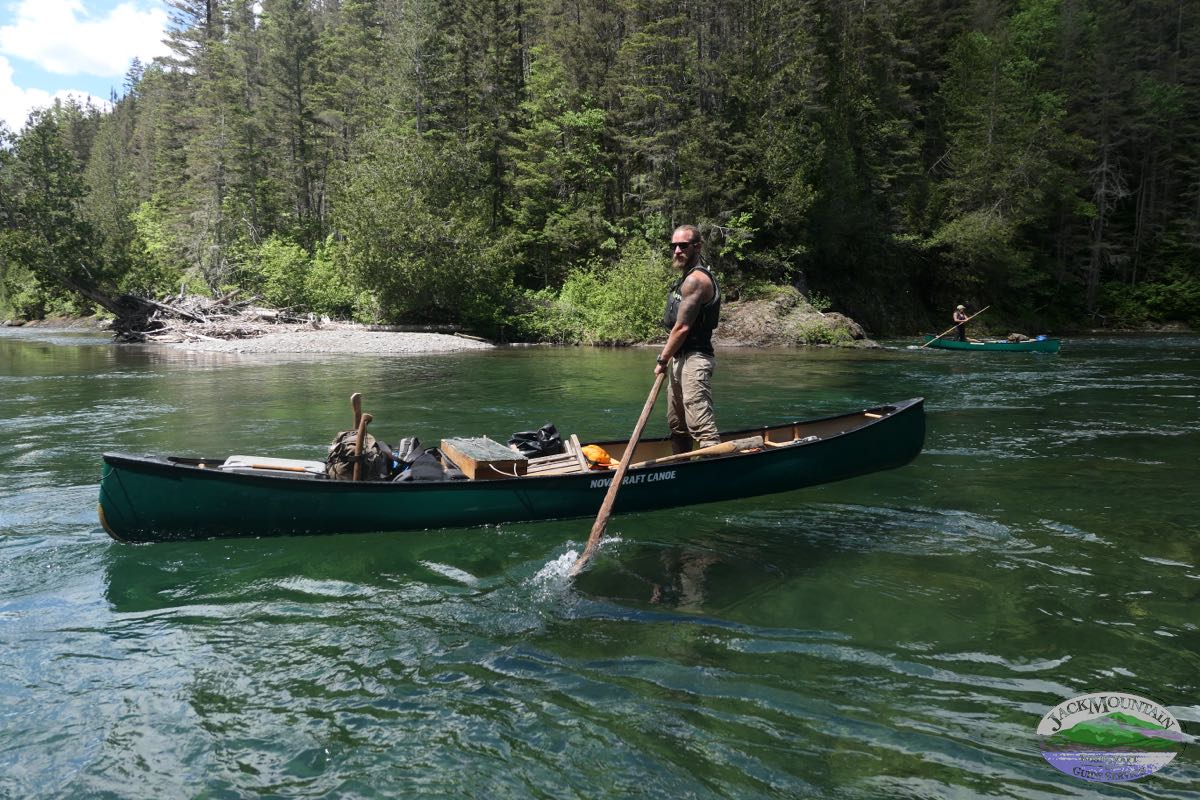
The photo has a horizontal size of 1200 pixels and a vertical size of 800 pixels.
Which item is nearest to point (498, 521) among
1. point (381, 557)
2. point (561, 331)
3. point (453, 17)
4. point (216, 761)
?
point (381, 557)

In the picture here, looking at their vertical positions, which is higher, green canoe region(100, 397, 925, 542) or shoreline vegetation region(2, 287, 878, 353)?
shoreline vegetation region(2, 287, 878, 353)

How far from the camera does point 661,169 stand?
1442 inches

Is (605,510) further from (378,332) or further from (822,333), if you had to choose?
(378,332)

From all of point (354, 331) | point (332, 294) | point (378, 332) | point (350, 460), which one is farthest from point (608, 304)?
point (350, 460)

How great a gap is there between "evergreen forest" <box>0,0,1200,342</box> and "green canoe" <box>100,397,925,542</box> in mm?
24297

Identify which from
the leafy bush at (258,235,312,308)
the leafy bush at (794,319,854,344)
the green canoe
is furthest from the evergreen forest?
the green canoe

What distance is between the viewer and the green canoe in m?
6.45

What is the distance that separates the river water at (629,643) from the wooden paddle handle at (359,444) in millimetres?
678

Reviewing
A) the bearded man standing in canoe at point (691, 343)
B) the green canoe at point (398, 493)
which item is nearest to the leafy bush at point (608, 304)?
the bearded man standing in canoe at point (691, 343)

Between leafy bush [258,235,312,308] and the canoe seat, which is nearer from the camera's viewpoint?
the canoe seat

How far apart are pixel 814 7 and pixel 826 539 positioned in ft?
126

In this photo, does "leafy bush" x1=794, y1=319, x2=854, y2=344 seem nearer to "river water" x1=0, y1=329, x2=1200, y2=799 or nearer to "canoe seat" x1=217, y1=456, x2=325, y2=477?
"river water" x1=0, y1=329, x2=1200, y2=799

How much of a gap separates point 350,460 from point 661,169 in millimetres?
32369

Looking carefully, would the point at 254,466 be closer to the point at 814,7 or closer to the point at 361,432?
the point at 361,432
